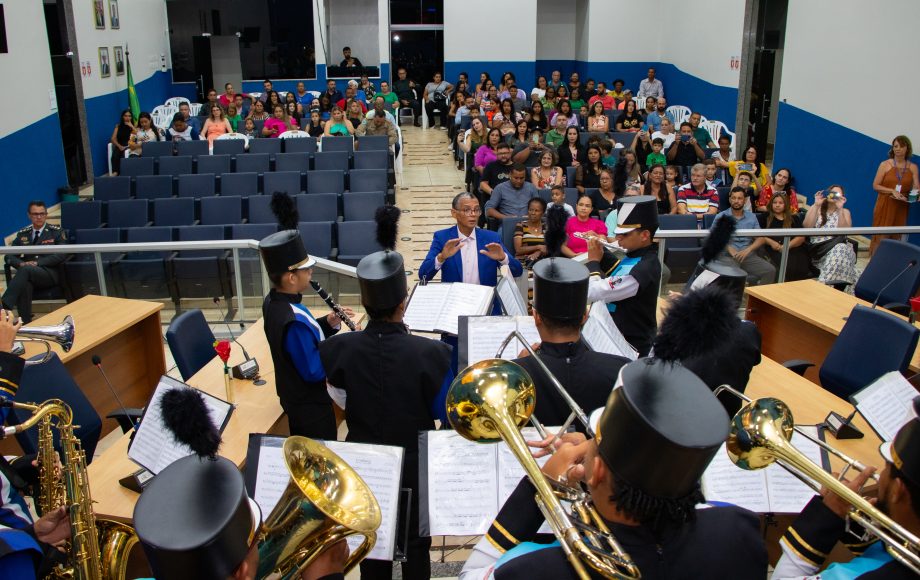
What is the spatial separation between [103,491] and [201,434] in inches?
75.8

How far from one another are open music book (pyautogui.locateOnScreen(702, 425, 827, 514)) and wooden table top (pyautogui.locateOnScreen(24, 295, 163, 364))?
14.1 ft

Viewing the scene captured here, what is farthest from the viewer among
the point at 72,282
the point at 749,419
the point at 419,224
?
the point at 419,224

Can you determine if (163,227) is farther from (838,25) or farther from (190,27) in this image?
(190,27)

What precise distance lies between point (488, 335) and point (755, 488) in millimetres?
1426

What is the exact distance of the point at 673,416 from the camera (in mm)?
1719

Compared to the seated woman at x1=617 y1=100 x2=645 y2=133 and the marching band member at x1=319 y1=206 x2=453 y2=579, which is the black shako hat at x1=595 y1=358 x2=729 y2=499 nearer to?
the marching band member at x1=319 y1=206 x2=453 y2=579

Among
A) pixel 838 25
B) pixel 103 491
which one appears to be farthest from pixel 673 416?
pixel 838 25

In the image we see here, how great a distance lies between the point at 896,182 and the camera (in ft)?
31.0

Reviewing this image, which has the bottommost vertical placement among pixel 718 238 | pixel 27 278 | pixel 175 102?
pixel 27 278

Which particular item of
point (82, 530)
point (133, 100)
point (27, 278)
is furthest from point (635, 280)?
point (133, 100)

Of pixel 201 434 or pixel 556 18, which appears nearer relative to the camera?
pixel 201 434

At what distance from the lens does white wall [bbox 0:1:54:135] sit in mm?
11156

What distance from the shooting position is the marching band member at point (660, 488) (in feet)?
5.53

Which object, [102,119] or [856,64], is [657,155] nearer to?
[856,64]
